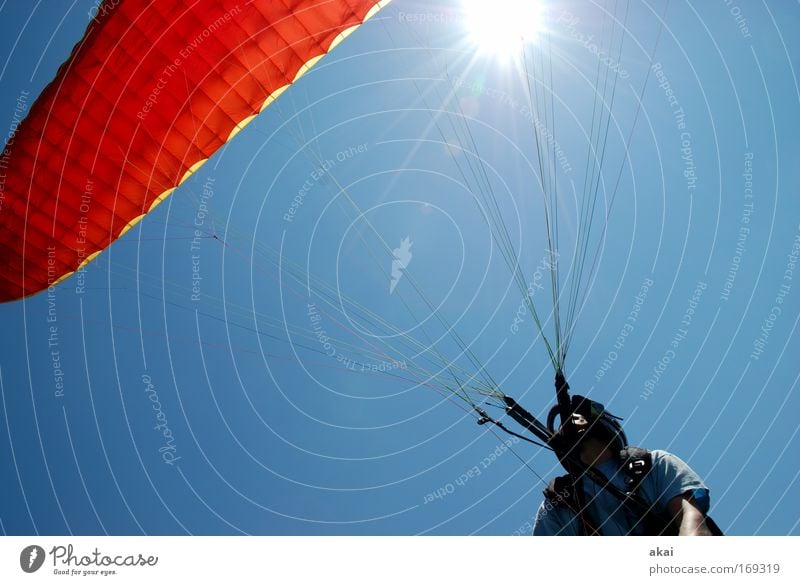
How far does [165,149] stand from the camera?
1034 centimetres

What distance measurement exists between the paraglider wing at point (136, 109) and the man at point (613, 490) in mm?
7758

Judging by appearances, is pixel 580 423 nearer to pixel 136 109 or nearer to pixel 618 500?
pixel 618 500

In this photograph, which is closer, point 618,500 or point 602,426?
point 618,500

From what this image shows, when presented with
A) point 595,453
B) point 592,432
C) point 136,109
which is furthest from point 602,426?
point 136,109

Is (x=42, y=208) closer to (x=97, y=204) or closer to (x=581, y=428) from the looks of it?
(x=97, y=204)

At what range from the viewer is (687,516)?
13.5 feet
